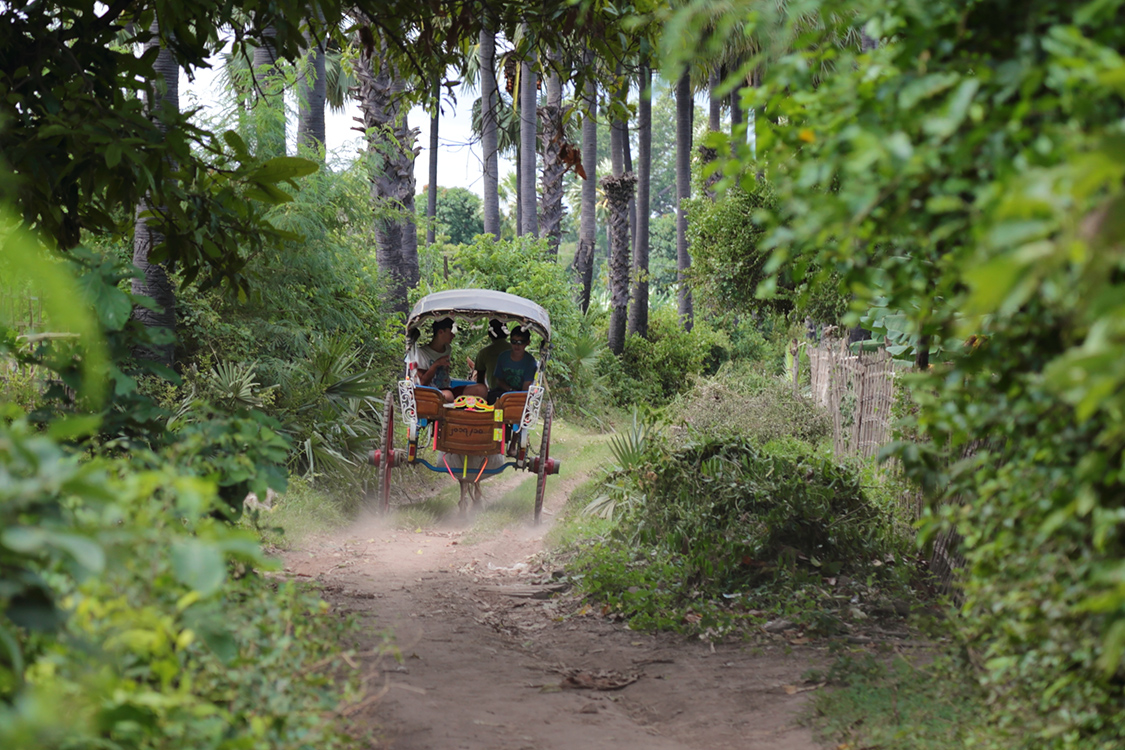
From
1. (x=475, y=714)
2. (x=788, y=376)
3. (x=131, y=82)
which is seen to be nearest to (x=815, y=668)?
(x=475, y=714)

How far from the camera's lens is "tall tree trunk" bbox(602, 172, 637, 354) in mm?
21172

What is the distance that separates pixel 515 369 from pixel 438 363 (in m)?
0.92

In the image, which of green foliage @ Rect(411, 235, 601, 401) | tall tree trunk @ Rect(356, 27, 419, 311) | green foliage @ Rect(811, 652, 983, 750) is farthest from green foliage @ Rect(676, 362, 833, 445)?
green foliage @ Rect(811, 652, 983, 750)

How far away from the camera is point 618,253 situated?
21.2 meters

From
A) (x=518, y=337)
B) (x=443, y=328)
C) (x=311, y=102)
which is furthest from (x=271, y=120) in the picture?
(x=518, y=337)

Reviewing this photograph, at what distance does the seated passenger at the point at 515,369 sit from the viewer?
10.5m

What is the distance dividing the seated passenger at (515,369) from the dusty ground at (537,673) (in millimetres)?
3146

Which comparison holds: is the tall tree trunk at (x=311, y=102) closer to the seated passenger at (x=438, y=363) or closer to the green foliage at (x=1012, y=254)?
the seated passenger at (x=438, y=363)

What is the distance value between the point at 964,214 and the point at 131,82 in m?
4.19

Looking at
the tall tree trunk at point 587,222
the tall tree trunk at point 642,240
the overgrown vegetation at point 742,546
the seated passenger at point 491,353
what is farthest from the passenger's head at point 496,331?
the tall tree trunk at point 587,222

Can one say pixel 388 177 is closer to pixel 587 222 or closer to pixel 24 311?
pixel 24 311

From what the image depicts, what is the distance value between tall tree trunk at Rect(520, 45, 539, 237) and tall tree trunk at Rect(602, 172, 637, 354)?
2136 mm

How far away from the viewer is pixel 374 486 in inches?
405

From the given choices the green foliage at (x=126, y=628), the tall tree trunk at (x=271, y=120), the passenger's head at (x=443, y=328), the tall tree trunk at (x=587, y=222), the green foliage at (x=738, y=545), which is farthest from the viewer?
the tall tree trunk at (x=587, y=222)
